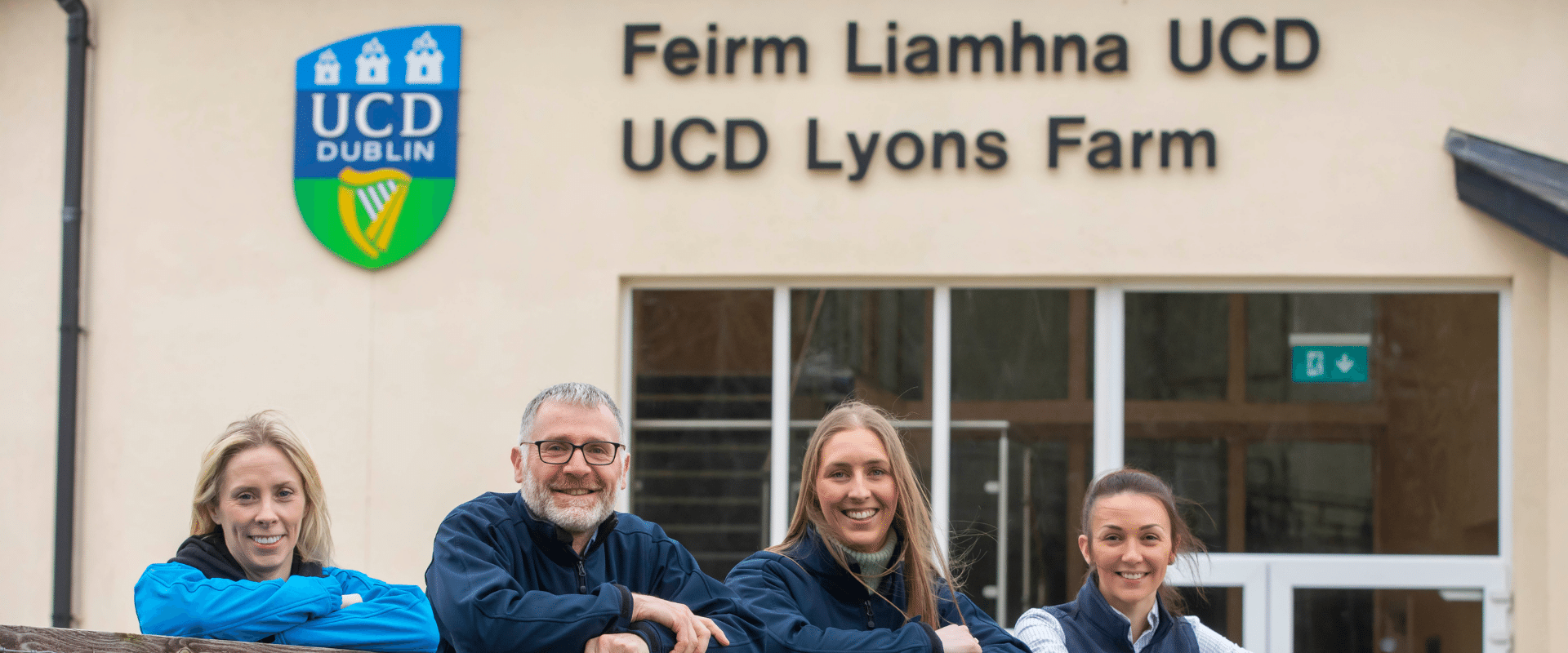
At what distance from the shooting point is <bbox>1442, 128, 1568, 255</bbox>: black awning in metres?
4.65

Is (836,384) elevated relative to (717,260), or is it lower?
lower

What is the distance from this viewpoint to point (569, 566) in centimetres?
270

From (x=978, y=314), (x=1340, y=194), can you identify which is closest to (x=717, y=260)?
(x=978, y=314)

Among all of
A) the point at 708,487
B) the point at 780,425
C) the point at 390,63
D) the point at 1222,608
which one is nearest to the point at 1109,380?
the point at 1222,608

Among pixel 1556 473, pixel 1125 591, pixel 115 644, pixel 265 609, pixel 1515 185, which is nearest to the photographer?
pixel 115 644

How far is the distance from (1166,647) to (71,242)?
5.07 meters

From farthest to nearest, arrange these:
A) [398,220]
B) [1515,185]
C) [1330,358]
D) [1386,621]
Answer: [398,220] < [1330,358] < [1386,621] < [1515,185]

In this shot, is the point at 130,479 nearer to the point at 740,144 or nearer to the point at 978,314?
the point at 740,144

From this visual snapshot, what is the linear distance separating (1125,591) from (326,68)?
14.3 ft

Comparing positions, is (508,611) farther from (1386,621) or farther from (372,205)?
(1386,621)

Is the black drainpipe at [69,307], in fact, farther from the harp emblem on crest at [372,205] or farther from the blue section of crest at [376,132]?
the harp emblem on crest at [372,205]

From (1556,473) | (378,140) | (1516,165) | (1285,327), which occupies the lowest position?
(1556,473)

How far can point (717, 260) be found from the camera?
5418 millimetres

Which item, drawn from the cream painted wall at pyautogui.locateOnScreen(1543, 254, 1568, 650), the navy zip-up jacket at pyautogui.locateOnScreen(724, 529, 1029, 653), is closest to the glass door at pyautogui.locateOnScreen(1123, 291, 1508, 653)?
the cream painted wall at pyautogui.locateOnScreen(1543, 254, 1568, 650)
